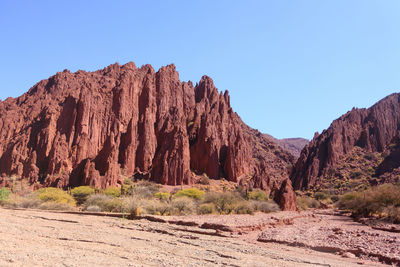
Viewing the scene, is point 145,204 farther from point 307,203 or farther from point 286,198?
point 307,203

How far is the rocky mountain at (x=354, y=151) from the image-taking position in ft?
245

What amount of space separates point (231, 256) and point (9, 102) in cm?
10893

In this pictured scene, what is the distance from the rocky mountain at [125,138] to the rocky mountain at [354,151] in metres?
11.8

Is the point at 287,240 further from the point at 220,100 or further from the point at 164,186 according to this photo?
the point at 220,100

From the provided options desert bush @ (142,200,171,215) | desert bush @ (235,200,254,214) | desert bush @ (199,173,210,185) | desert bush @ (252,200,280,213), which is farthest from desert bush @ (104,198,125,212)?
desert bush @ (199,173,210,185)

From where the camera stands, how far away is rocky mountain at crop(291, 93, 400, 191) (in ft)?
245

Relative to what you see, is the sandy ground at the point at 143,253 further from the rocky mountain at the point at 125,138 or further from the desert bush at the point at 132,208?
the rocky mountain at the point at 125,138

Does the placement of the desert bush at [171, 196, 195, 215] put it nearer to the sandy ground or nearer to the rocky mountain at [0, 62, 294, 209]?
the sandy ground

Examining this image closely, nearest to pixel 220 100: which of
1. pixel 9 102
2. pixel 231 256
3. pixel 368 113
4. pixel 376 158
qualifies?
pixel 376 158

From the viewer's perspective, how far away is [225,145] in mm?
77000

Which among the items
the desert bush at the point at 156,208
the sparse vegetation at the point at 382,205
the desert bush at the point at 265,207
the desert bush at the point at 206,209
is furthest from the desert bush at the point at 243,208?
the sparse vegetation at the point at 382,205

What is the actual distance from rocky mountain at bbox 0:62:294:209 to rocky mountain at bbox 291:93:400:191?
11.8 m

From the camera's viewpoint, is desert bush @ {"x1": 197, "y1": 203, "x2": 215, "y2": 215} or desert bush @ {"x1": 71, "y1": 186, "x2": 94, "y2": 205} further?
desert bush @ {"x1": 71, "y1": 186, "x2": 94, "y2": 205}

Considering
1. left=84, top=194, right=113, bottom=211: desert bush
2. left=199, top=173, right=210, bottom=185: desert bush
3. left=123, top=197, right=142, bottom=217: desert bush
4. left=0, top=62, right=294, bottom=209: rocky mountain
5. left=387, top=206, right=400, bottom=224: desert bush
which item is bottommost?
left=84, top=194, right=113, bottom=211: desert bush
